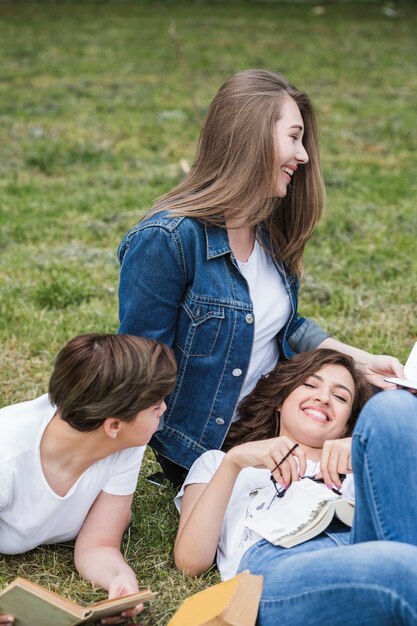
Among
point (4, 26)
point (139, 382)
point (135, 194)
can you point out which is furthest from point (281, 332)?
point (4, 26)

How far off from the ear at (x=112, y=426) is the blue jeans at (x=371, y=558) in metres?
0.57

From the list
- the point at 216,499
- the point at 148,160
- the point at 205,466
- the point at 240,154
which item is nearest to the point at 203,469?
the point at 205,466

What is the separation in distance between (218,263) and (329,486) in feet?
2.76

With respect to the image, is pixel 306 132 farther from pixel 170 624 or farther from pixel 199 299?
pixel 170 624

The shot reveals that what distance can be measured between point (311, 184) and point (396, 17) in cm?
1512

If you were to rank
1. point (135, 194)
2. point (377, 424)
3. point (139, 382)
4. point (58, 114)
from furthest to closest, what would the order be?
point (58, 114), point (135, 194), point (139, 382), point (377, 424)

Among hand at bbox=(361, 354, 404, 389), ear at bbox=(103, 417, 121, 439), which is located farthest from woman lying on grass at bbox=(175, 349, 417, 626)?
ear at bbox=(103, 417, 121, 439)

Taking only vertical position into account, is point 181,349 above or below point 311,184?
below

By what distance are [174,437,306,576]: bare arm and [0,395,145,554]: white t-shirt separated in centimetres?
26

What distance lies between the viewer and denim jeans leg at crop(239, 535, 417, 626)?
222 centimetres

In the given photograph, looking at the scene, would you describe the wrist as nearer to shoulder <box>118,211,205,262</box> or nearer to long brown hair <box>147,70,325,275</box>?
shoulder <box>118,211,205,262</box>

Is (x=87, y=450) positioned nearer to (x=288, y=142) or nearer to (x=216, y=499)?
(x=216, y=499)

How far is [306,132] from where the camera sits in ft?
11.0

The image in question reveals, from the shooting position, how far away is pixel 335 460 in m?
2.79
